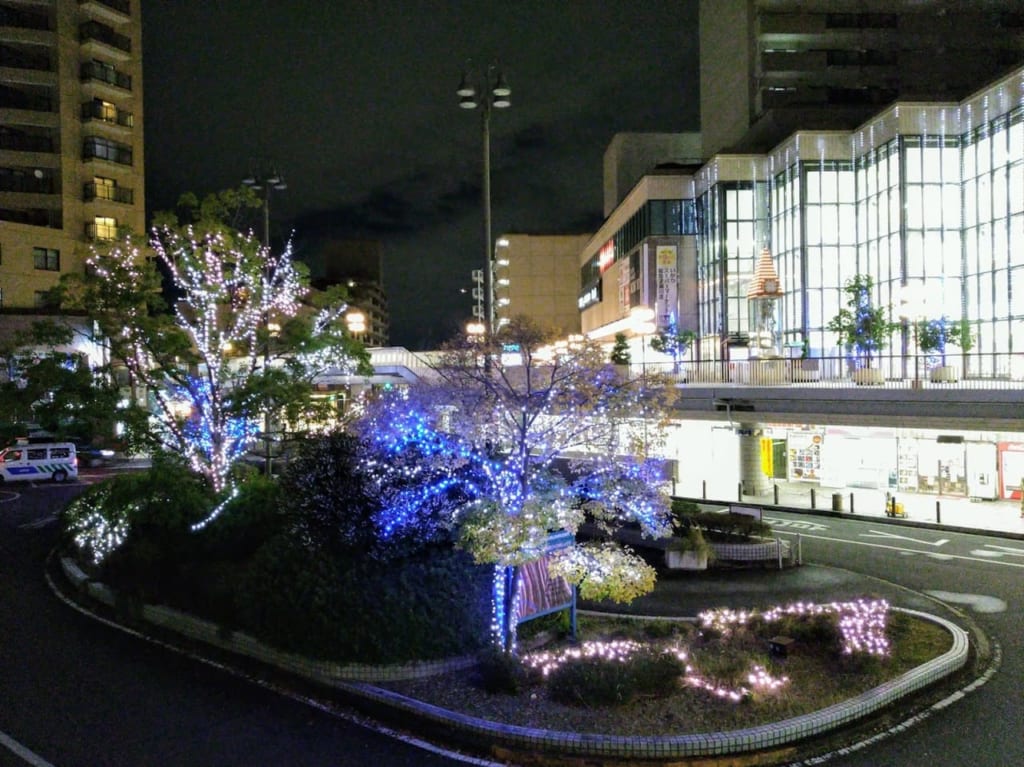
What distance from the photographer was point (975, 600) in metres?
14.0

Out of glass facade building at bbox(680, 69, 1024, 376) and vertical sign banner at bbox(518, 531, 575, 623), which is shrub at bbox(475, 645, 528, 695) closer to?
vertical sign banner at bbox(518, 531, 575, 623)

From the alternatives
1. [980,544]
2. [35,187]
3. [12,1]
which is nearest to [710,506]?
[980,544]

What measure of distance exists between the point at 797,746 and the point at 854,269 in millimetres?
36569

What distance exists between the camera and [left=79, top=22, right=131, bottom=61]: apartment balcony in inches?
2077

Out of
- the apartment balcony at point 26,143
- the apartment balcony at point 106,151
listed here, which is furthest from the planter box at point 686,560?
the apartment balcony at point 26,143

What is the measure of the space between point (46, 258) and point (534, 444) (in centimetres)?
5026

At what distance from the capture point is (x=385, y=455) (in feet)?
33.6

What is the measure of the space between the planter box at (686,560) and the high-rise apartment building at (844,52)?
4744 centimetres

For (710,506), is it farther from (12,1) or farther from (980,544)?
(12,1)

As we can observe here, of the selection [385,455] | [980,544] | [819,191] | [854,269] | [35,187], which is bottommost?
[980,544]

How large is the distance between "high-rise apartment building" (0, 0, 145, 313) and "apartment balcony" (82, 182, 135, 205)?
77 mm

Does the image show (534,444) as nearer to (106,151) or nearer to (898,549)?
(898,549)

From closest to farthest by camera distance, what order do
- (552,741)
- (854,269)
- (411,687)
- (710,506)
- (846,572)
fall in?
(552,741), (411,687), (846,572), (710,506), (854,269)

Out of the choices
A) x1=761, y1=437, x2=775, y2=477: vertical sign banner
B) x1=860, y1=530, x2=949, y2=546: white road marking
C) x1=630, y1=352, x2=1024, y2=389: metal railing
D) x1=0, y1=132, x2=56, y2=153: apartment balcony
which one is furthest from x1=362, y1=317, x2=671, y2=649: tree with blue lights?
x1=0, y1=132, x2=56, y2=153: apartment balcony
